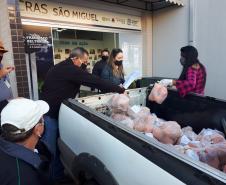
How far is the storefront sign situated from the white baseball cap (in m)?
4.62

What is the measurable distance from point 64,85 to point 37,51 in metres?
2.95

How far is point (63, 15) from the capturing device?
6238mm

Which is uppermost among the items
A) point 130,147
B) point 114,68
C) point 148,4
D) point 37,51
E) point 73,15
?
point 148,4

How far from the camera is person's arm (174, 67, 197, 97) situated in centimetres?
333

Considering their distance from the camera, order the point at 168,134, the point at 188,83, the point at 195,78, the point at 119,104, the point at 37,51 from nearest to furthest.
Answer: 1. the point at 168,134
2. the point at 119,104
3. the point at 188,83
4. the point at 195,78
5. the point at 37,51

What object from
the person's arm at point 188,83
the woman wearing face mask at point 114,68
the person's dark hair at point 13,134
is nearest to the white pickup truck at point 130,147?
the person's arm at point 188,83

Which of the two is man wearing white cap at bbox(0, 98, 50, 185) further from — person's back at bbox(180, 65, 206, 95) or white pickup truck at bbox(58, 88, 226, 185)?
person's back at bbox(180, 65, 206, 95)

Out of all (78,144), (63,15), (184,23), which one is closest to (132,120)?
(78,144)

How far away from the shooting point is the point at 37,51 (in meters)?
5.80

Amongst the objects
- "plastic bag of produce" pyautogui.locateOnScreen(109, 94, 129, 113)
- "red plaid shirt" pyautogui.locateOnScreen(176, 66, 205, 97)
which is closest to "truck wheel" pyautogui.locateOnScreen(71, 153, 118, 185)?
"plastic bag of produce" pyautogui.locateOnScreen(109, 94, 129, 113)

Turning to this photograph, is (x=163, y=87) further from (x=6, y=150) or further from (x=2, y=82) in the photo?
(x=6, y=150)

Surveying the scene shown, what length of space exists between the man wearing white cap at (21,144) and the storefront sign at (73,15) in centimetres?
467

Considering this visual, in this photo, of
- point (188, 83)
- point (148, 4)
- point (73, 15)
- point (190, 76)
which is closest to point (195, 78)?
point (190, 76)

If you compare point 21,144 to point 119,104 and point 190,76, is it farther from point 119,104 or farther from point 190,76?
point 190,76
